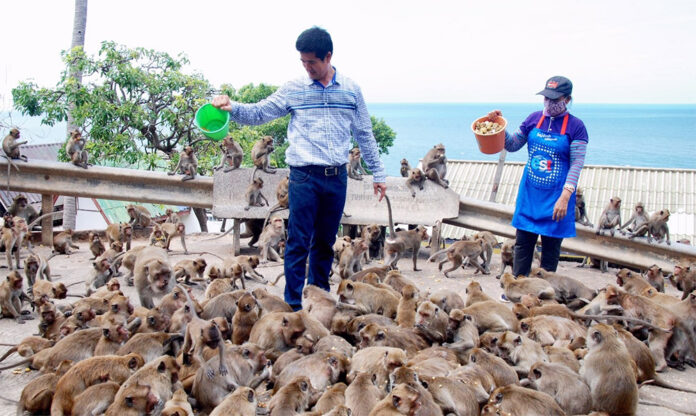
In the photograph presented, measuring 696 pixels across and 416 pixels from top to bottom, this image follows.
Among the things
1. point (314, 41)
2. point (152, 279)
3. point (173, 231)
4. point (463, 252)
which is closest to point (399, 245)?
point (463, 252)

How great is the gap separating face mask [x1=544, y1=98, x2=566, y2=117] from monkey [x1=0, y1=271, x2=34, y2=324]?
5.90 metres

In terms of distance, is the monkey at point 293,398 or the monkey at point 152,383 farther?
the monkey at point 293,398

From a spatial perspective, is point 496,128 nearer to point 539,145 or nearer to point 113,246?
point 539,145

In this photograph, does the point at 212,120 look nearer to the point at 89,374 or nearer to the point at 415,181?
the point at 89,374

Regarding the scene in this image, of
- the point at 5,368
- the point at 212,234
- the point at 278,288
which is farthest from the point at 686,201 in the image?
the point at 5,368

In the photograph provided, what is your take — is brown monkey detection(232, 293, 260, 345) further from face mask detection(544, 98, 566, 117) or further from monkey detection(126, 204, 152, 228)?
monkey detection(126, 204, 152, 228)

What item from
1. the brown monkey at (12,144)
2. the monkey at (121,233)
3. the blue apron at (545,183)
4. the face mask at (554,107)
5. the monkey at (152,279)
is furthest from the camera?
the brown monkey at (12,144)

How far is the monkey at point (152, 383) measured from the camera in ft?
13.3

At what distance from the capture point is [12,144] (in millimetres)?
9883

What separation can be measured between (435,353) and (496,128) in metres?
3.28

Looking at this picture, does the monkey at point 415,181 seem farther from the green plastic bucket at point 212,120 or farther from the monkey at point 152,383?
the monkey at point 152,383

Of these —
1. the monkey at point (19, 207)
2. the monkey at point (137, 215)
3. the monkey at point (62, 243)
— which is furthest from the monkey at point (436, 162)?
the monkey at point (19, 207)

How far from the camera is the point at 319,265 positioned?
6766 millimetres

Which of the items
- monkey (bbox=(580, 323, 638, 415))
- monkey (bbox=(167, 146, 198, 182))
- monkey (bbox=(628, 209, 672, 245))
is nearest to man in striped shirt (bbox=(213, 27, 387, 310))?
monkey (bbox=(580, 323, 638, 415))
